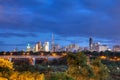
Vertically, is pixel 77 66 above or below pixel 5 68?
below

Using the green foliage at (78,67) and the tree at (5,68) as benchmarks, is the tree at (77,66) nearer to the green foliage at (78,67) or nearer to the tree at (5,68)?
Answer: the green foliage at (78,67)

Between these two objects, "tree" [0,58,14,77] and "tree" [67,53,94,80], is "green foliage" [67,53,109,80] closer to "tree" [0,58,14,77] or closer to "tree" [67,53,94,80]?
"tree" [67,53,94,80]

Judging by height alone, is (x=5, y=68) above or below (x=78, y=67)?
above

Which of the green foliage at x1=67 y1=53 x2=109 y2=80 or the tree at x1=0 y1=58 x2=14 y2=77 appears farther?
the green foliage at x1=67 y1=53 x2=109 y2=80

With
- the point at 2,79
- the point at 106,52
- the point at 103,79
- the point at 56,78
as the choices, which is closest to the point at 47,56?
the point at 106,52

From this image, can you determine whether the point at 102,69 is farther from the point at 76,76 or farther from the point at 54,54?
the point at 54,54

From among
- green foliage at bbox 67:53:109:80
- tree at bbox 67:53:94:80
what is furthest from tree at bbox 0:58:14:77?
tree at bbox 67:53:94:80

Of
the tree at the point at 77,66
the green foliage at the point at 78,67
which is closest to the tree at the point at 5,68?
the green foliage at the point at 78,67

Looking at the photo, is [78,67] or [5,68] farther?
[78,67]

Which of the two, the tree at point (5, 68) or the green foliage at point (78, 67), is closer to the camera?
the tree at point (5, 68)

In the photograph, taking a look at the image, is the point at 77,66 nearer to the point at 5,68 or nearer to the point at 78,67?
the point at 78,67

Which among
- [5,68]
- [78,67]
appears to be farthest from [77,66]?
[5,68]
